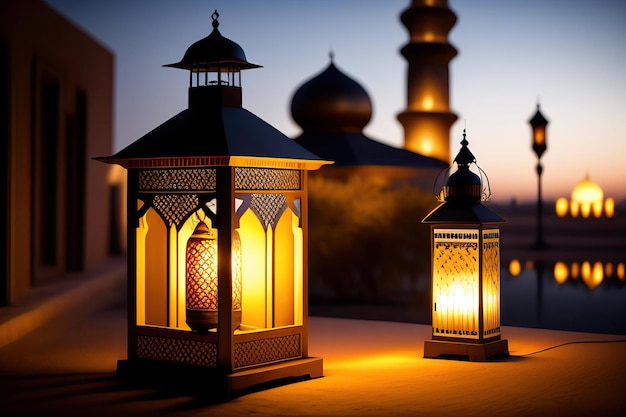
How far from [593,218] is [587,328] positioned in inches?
932

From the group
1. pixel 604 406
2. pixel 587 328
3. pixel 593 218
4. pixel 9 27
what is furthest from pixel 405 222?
pixel 593 218

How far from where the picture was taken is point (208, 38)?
9148 mm

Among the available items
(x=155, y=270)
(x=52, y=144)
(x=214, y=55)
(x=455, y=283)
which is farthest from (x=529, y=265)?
(x=214, y=55)

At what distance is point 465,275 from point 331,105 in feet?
33.4

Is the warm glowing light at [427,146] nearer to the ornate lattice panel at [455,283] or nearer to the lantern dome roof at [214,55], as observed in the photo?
the ornate lattice panel at [455,283]

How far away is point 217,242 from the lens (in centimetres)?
862

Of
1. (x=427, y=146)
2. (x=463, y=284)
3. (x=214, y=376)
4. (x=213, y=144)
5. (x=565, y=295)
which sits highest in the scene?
(x=427, y=146)

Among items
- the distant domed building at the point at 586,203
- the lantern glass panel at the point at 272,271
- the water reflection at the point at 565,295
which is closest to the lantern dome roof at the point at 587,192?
the distant domed building at the point at 586,203

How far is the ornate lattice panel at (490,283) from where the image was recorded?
1019 cm

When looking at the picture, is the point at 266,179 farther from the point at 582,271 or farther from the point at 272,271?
the point at 582,271

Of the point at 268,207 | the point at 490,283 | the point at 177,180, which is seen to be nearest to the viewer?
the point at 177,180

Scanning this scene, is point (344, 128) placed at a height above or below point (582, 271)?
above

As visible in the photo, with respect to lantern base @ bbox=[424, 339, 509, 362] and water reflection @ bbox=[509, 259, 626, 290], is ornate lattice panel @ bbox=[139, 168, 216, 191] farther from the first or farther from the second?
water reflection @ bbox=[509, 259, 626, 290]

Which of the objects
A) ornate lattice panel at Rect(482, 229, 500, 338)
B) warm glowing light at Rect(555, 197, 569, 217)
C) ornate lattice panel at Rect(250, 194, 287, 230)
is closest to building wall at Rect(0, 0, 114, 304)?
ornate lattice panel at Rect(250, 194, 287, 230)
